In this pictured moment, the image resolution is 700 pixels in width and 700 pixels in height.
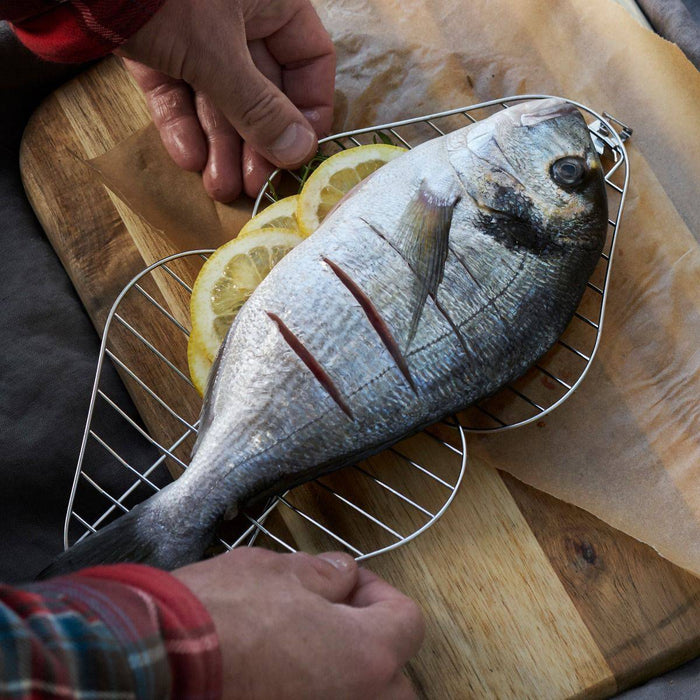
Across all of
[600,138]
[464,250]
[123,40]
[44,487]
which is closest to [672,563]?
[464,250]

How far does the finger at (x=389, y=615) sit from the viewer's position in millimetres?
1467

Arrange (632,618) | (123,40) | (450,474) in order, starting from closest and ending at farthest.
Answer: (123,40) < (632,618) < (450,474)

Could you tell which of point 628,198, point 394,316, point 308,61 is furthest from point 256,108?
point 628,198

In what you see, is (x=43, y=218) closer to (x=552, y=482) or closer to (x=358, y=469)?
(x=358, y=469)

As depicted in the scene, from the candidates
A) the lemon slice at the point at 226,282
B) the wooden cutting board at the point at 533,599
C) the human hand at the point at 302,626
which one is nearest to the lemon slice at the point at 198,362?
the lemon slice at the point at 226,282

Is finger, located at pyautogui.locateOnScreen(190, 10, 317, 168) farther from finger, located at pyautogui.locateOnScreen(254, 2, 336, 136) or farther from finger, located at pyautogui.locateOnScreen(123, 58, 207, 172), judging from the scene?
finger, located at pyautogui.locateOnScreen(123, 58, 207, 172)

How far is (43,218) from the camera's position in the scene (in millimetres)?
2207

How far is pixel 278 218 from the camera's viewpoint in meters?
1.99

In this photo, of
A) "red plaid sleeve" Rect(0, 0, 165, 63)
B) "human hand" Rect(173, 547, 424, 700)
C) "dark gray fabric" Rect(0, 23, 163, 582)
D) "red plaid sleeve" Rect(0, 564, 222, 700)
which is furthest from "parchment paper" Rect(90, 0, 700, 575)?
"red plaid sleeve" Rect(0, 564, 222, 700)

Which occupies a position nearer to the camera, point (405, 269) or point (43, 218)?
point (405, 269)

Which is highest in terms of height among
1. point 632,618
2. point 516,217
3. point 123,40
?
point 123,40

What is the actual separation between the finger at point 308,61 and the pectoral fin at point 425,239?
60cm

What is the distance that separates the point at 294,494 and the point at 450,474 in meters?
0.44

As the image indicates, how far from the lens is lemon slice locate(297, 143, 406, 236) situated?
193 cm
